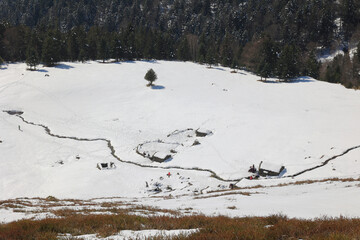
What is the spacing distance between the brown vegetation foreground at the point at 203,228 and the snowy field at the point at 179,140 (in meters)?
3.39

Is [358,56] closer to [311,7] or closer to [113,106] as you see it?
[311,7]

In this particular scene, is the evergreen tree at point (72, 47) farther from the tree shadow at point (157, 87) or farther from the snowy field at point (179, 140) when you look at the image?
the tree shadow at point (157, 87)

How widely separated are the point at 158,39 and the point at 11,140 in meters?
87.6

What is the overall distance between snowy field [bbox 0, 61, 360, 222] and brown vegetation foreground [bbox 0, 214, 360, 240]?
133 inches

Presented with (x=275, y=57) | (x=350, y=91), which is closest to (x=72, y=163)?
(x=350, y=91)

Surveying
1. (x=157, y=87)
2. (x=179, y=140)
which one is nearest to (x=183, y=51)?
(x=157, y=87)

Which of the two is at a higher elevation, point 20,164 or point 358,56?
point 358,56

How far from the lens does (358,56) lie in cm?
9388

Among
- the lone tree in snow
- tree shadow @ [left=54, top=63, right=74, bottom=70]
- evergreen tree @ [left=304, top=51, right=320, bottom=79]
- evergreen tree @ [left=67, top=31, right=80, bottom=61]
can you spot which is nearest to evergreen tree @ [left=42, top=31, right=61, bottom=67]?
tree shadow @ [left=54, top=63, right=74, bottom=70]

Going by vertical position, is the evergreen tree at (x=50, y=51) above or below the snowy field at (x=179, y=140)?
above

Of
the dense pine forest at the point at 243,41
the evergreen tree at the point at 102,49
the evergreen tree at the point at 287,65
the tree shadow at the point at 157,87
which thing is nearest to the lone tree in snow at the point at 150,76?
the tree shadow at the point at 157,87

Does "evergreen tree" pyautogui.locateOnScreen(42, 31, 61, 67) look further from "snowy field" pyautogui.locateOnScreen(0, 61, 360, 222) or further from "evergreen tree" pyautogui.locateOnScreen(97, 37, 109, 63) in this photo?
"evergreen tree" pyautogui.locateOnScreen(97, 37, 109, 63)

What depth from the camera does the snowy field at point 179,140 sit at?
61.3 ft

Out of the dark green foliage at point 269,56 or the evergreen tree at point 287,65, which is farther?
the dark green foliage at point 269,56
